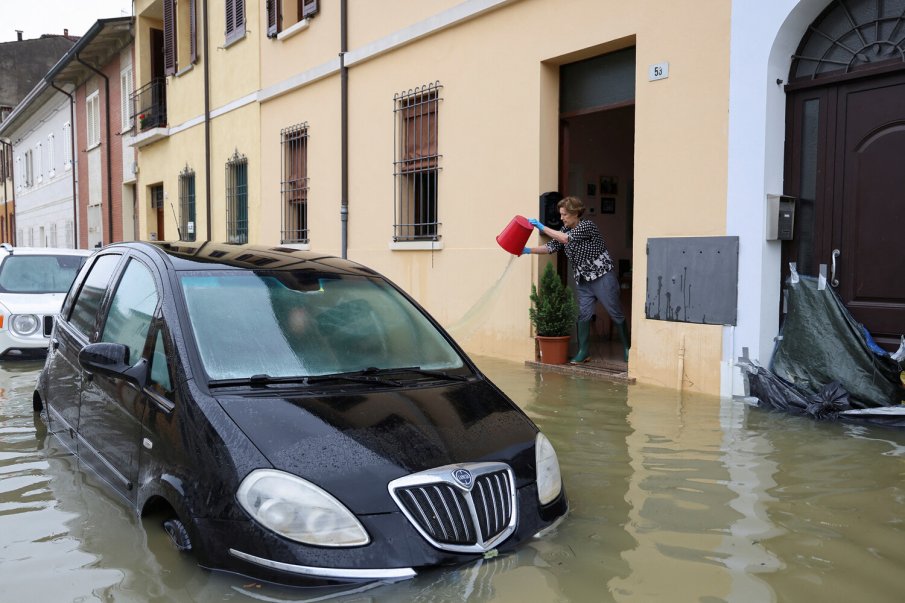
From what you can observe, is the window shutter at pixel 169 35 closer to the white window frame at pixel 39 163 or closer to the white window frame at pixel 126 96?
the white window frame at pixel 126 96

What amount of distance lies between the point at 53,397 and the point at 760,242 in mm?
5237

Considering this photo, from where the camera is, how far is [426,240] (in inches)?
407

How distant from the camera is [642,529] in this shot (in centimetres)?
372

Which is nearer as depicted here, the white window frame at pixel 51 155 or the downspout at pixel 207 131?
the downspout at pixel 207 131

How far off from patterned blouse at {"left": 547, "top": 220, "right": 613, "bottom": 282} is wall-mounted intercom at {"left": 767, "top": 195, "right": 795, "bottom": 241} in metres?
1.88

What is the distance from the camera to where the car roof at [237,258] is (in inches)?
156

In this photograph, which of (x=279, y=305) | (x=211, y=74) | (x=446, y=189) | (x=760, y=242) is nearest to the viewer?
(x=279, y=305)

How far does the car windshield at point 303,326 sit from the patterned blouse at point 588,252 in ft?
13.1

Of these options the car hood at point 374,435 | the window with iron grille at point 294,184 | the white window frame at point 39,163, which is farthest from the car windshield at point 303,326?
the white window frame at point 39,163

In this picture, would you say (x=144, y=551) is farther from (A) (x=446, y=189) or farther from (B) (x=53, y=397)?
(A) (x=446, y=189)

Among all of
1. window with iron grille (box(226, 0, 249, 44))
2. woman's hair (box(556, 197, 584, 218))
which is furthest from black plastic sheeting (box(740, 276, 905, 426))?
window with iron grille (box(226, 0, 249, 44))

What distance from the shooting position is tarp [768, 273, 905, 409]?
19.1ft

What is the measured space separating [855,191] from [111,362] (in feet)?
17.5

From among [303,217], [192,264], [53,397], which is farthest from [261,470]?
[303,217]
